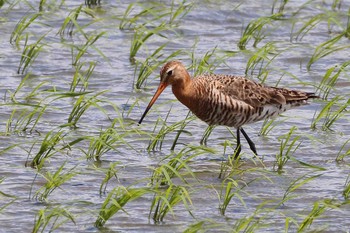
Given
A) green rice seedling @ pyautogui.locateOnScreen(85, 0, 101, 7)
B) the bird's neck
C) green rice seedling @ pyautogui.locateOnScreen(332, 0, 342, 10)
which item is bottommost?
green rice seedling @ pyautogui.locateOnScreen(85, 0, 101, 7)

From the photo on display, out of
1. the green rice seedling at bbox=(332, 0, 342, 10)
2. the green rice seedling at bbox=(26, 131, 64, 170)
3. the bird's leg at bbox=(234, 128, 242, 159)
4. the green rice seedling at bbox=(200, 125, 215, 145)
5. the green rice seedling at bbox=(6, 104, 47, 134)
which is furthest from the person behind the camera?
the green rice seedling at bbox=(332, 0, 342, 10)

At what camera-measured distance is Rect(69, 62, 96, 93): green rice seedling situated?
11.0 metres

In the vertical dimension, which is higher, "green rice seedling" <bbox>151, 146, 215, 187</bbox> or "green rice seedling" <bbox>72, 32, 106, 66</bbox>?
"green rice seedling" <bbox>151, 146, 215, 187</bbox>

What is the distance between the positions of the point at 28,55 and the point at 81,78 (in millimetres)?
1104

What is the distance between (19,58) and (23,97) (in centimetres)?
134

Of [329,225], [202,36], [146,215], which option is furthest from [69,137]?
[202,36]

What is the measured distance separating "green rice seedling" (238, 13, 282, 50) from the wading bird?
2.03 m

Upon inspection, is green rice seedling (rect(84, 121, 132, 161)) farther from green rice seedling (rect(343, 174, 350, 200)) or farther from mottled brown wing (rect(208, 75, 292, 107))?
green rice seedling (rect(343, 174, 350, 200))

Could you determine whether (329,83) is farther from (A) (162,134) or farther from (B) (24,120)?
(B) (24,120)

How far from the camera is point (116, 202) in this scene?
25.5 feet

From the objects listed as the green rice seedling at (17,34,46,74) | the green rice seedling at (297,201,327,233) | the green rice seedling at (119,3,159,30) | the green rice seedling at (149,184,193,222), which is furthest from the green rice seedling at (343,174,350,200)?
the green rice seedling at (119,3,159,30)

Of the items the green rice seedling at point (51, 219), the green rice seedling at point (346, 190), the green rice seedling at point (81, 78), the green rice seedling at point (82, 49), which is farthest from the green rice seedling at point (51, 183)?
the green rice seedling at point (82, 49)

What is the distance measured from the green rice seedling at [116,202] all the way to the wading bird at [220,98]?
2.05m

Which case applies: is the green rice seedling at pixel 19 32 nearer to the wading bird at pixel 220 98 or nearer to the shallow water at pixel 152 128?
the shallow water at pixel 152 128
